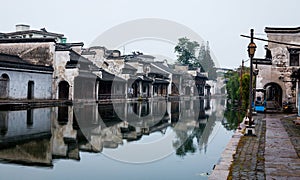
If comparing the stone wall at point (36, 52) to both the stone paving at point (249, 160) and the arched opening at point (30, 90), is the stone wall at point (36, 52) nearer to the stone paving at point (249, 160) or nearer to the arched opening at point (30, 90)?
the arched opening at point (30, 90)

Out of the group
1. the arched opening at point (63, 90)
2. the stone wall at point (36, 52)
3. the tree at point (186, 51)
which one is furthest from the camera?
the tree at point (186, 51)

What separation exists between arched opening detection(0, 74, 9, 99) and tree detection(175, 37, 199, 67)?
6522 cm

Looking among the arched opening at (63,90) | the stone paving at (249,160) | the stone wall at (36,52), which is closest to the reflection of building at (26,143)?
the stone paving at (249,160)

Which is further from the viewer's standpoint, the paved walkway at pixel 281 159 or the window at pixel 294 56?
the window at pixel 294 56

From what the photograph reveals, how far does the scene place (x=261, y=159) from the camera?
8930 mm

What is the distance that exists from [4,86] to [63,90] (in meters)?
8.32

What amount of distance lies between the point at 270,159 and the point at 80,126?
32.8 ft

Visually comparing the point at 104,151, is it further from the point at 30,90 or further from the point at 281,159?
the point at 30,90

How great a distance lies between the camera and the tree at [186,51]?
9225 cm

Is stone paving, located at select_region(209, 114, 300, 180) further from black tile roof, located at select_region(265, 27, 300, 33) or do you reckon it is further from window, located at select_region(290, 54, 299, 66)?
black tile roof, located at select_region(265, 27, 300, 33)

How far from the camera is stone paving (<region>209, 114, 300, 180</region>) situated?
7.38 meters

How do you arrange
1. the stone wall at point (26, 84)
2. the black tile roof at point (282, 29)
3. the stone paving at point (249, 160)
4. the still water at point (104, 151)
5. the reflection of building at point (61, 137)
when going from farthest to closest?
the stone wall at point (26, 84) < the black tile roof at point (282, 29) < the reflection of building at point (61, 137) < the still water at point (104, 151) < the stone paving at point (249, 160)

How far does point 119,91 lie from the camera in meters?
47.9

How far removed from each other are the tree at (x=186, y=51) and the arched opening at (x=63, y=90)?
5718cm
